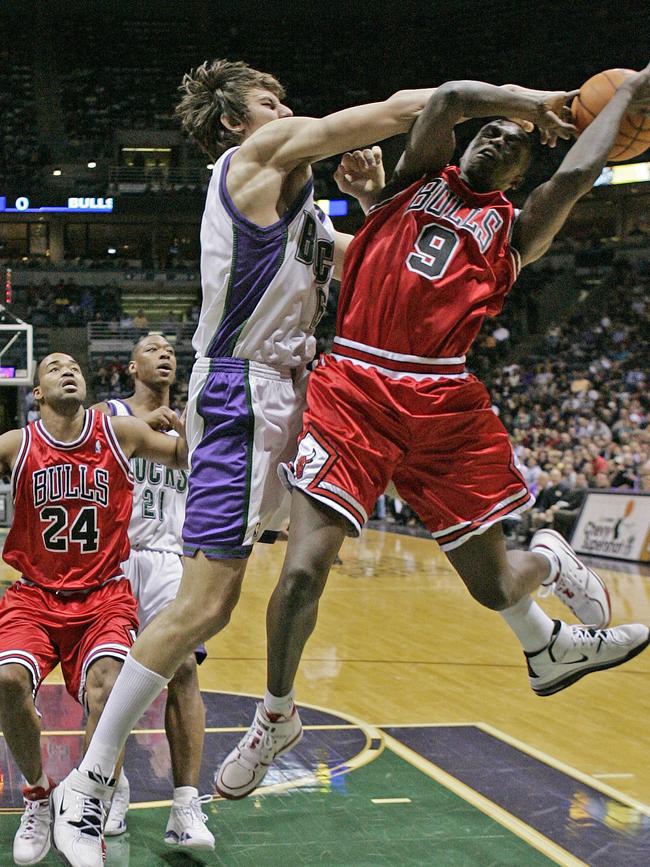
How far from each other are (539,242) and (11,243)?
2872 centimetres

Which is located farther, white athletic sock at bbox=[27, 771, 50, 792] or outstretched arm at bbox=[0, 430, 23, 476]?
outstretched arm at bbox=[0, 430, 23, 476]

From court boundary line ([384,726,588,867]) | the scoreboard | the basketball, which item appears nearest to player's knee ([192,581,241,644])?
court boundary line ([384,726,588,867])

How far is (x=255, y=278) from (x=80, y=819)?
168cm

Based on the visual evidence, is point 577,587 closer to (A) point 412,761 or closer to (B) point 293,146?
(A) point 412,761

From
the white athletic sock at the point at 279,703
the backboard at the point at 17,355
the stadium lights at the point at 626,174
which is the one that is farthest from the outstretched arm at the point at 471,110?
the stadium lights at the point at 626,174

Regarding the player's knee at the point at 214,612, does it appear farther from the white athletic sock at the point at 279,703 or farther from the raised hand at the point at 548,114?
the raised hand at the point at 548,114

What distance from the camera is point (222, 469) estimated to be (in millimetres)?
3359

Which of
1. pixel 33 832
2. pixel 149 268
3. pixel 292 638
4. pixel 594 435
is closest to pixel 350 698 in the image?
pixel 33 832

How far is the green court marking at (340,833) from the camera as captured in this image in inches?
154

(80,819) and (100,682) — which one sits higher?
(100,682)

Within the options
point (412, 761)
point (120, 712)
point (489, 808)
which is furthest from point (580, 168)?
point (412, 761)

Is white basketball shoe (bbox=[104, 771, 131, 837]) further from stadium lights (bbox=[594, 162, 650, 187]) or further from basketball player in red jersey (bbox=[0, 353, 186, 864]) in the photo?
stadium lights (bbox=[594, 162, 650, 187])

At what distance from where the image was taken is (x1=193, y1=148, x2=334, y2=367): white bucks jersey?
3418 mm

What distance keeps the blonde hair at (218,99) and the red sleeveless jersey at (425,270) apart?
56 centimetres
